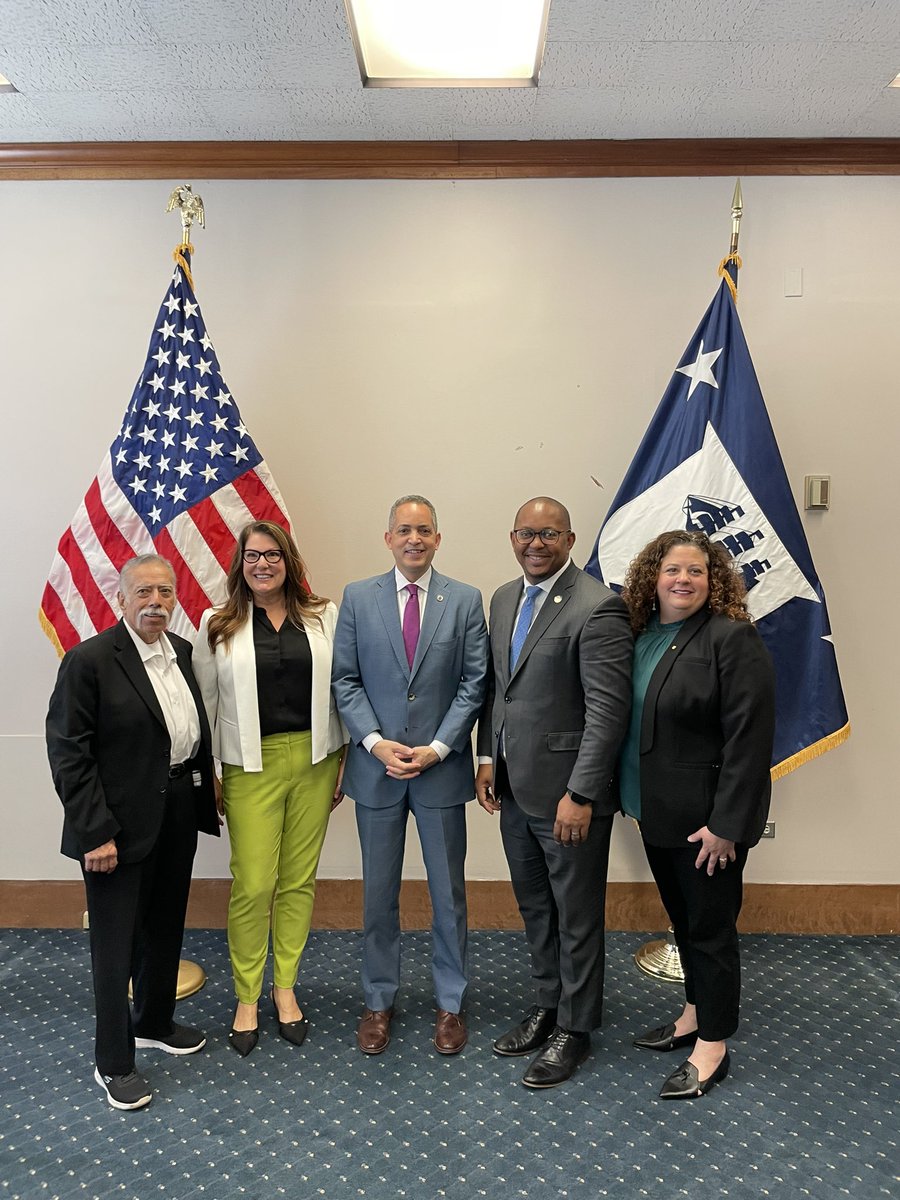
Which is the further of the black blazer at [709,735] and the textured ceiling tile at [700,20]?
the textured ceiling tile at [700,20]

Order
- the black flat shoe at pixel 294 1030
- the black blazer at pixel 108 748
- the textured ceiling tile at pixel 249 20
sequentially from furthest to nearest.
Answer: the black flat shoe at pixel 294 1030 → the textured ceiling tile at pixel 249 20 → the black blazer at pixel 108 748

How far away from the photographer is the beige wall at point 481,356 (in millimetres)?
3582

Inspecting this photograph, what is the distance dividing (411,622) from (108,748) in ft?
3.12

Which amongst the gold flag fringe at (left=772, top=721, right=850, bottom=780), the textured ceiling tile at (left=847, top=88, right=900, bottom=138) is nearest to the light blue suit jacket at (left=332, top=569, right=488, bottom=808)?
the gold flag fringe at (left=772, top=721, right=850, bottom=780)

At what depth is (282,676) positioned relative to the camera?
2.80 metres

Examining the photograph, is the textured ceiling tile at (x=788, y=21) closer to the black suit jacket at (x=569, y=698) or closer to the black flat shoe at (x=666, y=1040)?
the black suit jacket at (x=569, y=698)

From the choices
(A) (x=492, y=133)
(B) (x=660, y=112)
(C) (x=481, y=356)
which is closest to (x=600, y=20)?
(B) (x=660, y=112)

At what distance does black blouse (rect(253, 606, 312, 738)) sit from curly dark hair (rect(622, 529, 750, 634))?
102 centimetres

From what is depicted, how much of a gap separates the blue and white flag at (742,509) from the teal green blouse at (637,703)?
2.42 ft

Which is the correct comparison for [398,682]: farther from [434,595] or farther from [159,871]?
[159,871]

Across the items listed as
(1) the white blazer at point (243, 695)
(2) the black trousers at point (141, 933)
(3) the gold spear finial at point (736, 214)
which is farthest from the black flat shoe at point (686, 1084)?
(3) the gold spear finial at point (736, 214)

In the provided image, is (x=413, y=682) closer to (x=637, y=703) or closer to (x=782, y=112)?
(x=637, y=703)

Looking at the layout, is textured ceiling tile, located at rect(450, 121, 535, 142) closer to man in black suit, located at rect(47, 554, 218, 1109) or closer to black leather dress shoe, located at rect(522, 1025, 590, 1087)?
man in black suit, located at rect(47, 554, 218, 1109)

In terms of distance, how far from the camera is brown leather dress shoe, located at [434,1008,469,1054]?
9.16ft
